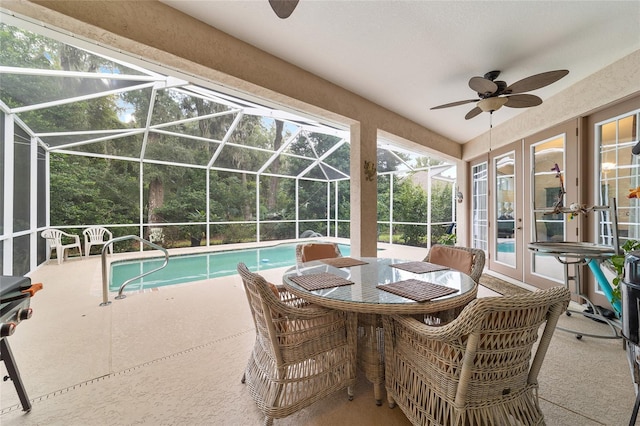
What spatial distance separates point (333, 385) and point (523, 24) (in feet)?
10.5

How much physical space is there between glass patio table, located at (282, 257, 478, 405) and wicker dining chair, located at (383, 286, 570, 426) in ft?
0.50

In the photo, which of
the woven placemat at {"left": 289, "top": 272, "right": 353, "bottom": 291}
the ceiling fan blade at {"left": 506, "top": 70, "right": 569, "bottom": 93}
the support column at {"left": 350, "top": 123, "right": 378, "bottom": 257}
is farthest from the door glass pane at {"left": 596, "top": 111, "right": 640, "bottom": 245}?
the woven placemat at {"left": 289, "top": 272, "right": 353, "bottom": 291}

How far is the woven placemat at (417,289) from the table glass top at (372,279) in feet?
0.10

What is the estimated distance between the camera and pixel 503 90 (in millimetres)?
2707

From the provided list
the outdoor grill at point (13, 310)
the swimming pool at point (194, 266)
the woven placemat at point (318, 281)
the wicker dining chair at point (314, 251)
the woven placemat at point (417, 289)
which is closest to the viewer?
the outdoor grill at point (13, 310)

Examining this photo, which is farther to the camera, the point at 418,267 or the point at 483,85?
the point at 483,85

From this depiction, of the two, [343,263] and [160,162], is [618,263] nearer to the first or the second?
[343,263]

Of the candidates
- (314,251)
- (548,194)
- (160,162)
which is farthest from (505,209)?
(160,162)

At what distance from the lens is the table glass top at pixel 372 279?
1434mm

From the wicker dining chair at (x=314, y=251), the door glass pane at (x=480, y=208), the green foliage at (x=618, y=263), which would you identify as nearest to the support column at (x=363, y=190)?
the wicker dining chair at (x=314, y=251)

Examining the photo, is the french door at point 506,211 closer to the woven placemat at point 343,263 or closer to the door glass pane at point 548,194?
the door glass pane at point 548,194

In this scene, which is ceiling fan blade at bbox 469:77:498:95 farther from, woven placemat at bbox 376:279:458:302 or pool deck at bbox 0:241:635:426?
pool deck at bbox 0:241:635:426

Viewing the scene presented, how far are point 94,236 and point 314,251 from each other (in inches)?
279

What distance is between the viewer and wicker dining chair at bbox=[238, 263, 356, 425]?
135 cm
